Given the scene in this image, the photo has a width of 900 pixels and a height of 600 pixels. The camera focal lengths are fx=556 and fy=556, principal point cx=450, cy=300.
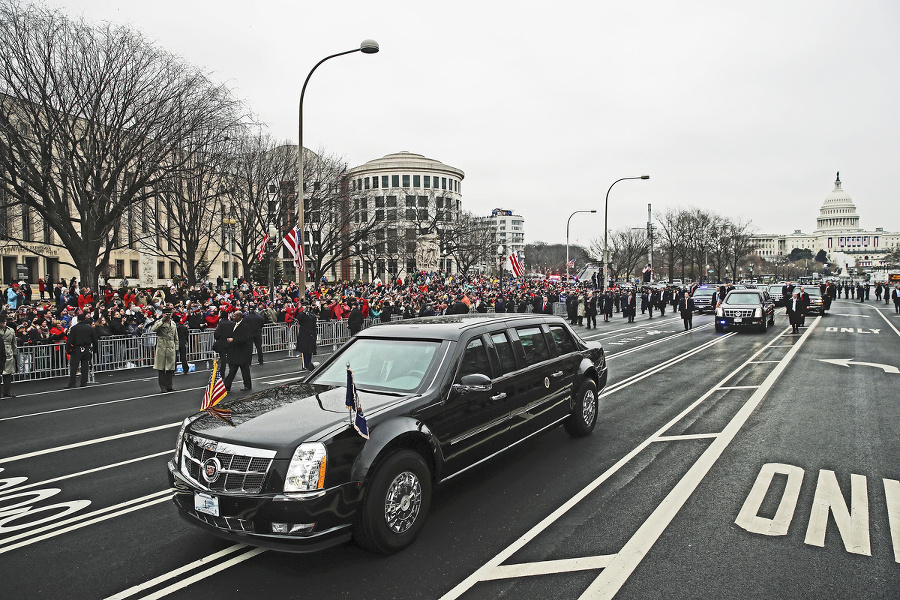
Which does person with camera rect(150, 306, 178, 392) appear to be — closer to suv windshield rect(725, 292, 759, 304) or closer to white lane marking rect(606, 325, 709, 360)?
white lane marking rect(606, 325, 709, 360)

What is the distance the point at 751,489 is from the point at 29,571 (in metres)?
6.26

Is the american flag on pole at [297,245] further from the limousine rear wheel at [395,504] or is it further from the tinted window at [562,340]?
the limousine rear wheel at [395,504]

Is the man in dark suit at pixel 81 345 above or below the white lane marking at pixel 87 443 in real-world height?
above

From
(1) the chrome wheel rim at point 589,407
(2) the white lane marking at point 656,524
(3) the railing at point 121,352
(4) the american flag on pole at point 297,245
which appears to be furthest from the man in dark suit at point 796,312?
(3) the railing at point 121,352

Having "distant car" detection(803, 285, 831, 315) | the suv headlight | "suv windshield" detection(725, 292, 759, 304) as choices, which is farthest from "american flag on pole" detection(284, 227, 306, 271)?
"distant car" detection(803, 285, 831, 315)

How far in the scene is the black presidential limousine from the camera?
3.84 meters

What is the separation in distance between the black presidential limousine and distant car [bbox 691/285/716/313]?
3379 centimetres

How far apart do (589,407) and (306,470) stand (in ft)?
15.3

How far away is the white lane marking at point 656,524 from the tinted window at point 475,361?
6.30 feet

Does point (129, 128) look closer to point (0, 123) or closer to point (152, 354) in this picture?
point (0, 123)

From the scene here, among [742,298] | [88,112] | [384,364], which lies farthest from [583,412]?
[88,112]

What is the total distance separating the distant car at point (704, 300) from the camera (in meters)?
36.3

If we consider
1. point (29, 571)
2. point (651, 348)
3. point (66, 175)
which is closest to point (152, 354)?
point (66, 175)

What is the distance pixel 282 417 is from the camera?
434 cm
